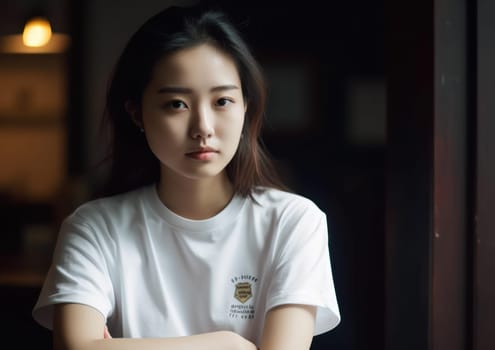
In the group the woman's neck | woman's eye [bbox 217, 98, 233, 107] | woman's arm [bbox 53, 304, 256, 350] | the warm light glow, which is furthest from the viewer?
the warm light glow

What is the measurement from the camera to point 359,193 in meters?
1.88

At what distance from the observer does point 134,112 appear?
1437 millimetres

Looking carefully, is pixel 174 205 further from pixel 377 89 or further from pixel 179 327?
pixel 377 89

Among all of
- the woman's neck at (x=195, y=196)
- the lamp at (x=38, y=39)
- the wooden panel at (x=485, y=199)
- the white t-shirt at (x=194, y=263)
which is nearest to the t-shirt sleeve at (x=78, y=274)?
the white t-shirt at (x=194, y=263)

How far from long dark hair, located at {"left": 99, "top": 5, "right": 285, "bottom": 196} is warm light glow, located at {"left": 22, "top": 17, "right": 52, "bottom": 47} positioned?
813 millimetres

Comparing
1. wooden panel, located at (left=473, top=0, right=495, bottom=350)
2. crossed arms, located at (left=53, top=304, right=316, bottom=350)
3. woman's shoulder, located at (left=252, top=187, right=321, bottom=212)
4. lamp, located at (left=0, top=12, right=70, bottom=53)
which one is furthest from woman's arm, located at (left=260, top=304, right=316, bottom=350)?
lamp, located at (left=0, top=12, right=70, bottom=53)

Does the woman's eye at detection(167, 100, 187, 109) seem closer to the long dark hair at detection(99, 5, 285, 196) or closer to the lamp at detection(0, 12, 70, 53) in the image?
the long dark hair at detection(99, 5, 285, 196)

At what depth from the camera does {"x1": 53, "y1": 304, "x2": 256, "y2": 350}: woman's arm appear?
→ 4.06 feet

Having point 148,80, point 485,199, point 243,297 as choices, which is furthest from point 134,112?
point 485,199

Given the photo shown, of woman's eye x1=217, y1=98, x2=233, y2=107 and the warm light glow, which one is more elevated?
the warm light glow

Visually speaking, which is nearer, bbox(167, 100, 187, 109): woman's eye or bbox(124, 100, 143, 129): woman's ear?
bbox(167, 100, 187, 109): woman's eye

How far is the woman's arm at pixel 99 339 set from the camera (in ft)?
4.06

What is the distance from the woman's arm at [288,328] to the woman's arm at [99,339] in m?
0.04

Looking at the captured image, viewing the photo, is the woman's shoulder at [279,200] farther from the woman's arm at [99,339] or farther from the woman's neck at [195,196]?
the woman's arm at [99,339]
